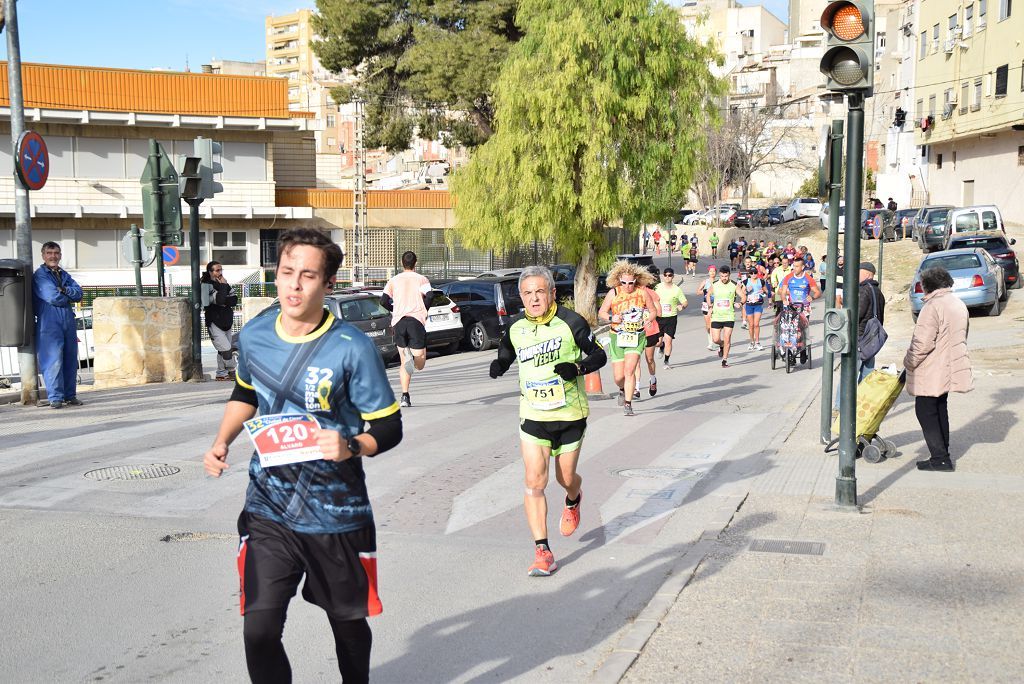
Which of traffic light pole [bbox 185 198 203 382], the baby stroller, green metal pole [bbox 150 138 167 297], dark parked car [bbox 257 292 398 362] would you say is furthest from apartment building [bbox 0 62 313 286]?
the baby stroller

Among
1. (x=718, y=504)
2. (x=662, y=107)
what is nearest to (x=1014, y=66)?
(x=662, y=107)

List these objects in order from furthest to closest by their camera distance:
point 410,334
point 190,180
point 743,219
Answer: point 743,219 < point 190,180 < point 410,334

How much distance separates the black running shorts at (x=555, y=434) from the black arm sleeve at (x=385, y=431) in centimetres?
278

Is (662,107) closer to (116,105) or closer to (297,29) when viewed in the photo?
(116,105)

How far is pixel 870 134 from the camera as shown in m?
75.6

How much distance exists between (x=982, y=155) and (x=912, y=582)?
→ 50.7 metres

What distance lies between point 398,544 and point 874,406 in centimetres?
473

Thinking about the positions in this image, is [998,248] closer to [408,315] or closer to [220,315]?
[220,315]

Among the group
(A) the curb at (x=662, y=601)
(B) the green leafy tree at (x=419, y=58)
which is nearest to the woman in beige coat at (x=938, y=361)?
(A) the curb at (x=662, y=601)

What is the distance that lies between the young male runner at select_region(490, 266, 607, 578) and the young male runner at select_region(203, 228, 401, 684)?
8.70 ft

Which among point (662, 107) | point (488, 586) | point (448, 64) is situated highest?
point (448, 64)

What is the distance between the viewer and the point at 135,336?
53.0ft

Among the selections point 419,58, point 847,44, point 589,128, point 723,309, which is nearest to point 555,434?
point 847,44

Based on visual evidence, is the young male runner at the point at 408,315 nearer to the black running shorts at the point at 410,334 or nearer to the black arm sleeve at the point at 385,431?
the black running shorts at the point at 410,334
